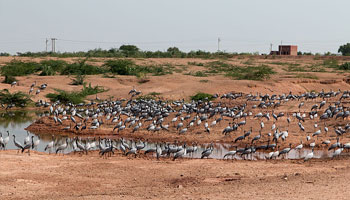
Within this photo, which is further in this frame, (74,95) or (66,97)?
(74,95)

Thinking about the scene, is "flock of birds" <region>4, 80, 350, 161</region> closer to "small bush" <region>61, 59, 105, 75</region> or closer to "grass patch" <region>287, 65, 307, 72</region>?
"small bush" <region>61, 59, 105, 75</region>

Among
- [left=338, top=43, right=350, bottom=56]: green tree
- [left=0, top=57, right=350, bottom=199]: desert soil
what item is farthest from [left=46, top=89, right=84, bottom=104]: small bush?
[left=338, top=43, right=350, bottom=56]: green tree

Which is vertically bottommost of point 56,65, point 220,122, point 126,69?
point 220,122

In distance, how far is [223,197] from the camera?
11.1 m

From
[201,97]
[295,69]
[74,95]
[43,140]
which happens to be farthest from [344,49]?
[43,140]

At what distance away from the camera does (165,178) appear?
1415cm

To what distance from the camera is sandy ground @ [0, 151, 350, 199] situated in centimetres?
1168

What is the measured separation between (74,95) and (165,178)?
2328 centimetres

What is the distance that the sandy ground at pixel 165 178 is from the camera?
11680 millimetres

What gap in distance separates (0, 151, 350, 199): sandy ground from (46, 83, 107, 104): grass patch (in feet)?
57.6

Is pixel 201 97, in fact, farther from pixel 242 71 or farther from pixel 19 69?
pixel 19 69

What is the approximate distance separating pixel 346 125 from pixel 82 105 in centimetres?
1720

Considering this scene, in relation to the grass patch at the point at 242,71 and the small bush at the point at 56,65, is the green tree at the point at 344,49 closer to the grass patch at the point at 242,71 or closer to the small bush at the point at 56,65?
the grass patch at the point at 242,71

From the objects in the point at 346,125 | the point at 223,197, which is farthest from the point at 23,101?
the point at 223,197
